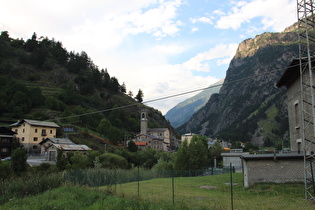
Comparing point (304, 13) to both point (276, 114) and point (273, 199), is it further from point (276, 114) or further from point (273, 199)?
point (276, 114)

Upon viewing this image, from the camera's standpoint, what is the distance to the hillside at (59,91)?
69.4 metres

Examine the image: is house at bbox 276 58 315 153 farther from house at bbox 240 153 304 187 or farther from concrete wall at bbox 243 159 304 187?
concrete wall at bbox 243 159 304 187

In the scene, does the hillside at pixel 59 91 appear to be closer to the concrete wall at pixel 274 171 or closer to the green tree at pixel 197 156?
the green tree at pixel 197 156

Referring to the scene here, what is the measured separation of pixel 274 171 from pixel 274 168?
21cm

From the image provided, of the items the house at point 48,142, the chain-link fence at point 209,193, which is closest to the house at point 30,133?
the house at point 48,142

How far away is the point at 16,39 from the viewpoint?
Result: 4916 inches

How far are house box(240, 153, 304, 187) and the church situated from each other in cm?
6548

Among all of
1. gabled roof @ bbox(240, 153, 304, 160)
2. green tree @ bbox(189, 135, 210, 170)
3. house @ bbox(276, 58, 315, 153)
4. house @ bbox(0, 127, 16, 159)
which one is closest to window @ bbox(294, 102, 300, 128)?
house @ bbox(276, 58, 315, 153)

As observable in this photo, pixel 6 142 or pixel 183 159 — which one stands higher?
pixel 6 142

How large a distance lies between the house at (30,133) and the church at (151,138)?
110ft

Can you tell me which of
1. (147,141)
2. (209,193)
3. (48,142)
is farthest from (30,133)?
(209,193)

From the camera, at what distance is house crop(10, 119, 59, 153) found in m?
53.8

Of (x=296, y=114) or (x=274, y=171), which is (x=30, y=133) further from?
(x=296, y=114)

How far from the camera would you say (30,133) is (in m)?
53.8
